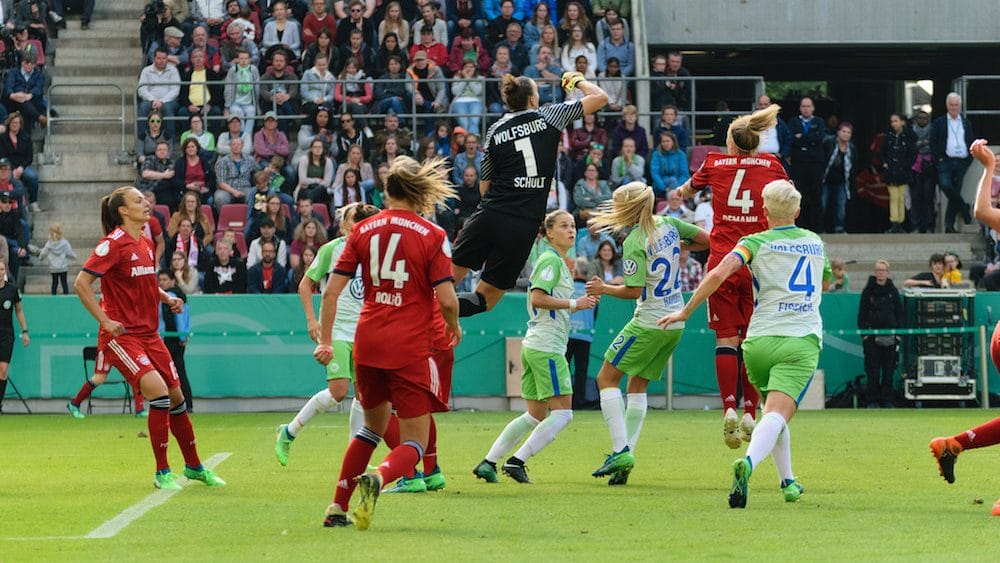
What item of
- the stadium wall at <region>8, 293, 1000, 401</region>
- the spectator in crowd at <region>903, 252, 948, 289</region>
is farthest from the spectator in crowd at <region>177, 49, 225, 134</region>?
the spectator in crowd at <region>903, 252, 948, 289</region>

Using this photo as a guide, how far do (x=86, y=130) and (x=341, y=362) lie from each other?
16384 mm

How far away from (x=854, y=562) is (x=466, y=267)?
157 inches

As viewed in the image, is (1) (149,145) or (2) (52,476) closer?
(2) (52,476)

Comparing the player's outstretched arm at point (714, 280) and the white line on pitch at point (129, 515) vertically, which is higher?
the player's outstretched arm at point (714, 280)

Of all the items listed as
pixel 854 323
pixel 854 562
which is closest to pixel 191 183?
pixel 854 323

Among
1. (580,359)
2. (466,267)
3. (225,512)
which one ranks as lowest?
(580,359)

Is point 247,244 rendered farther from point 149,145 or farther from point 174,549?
point 174,549

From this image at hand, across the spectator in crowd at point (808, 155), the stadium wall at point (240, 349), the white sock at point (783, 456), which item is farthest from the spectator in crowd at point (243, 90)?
the white sock at point (783, 456)

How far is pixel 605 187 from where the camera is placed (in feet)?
80.6

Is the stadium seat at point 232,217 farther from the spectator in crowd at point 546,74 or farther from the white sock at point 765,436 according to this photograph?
the white sock at point 765,436

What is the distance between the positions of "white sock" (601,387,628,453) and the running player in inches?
11.2

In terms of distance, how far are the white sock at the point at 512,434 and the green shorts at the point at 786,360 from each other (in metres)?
2.32

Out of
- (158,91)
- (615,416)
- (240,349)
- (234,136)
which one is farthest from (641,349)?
(158,91)

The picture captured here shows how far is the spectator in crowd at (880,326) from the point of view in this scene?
22.8m
